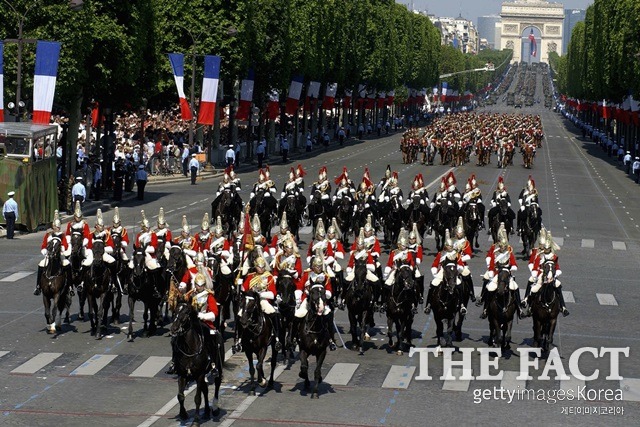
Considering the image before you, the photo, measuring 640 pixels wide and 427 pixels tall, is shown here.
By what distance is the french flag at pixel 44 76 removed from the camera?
5434cm

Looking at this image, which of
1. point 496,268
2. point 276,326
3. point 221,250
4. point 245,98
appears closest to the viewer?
point 276,326

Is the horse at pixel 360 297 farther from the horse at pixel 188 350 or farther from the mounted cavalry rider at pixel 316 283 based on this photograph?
the horse at pixel 188 350

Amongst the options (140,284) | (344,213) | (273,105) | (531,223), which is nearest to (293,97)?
(273,105)

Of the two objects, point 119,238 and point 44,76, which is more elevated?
point 44,76

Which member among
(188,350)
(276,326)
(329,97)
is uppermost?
(329,97)

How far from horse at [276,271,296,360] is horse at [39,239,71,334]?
18.5 ft

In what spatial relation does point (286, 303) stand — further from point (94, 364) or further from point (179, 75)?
point (179, 75)

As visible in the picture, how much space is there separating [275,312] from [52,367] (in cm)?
472

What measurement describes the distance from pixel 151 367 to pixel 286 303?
2833 millimetres

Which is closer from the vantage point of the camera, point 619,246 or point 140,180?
point 619,246

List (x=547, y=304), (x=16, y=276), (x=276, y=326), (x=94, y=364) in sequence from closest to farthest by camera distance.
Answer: (x=276, y=326)
(x=94, y=364)
(x=547, y=304)
(x=16, y=276)

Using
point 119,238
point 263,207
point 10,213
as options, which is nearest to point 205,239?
point 119,238

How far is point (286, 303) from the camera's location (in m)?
26.2

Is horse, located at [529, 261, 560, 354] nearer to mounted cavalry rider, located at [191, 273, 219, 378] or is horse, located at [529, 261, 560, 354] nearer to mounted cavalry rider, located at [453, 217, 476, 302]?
mounted cavalry rider, located at [453, 217, 476, 302]
